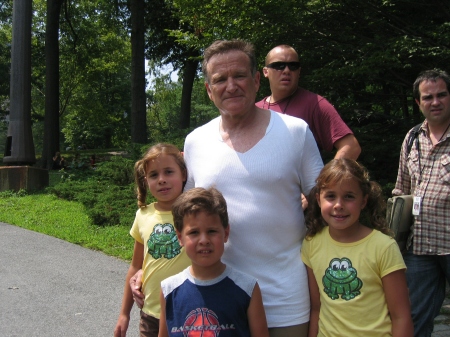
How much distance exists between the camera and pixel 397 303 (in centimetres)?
222

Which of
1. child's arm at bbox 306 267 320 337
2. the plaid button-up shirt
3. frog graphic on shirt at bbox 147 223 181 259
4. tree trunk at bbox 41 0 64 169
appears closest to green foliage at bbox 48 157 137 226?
the plaid button-up shirt

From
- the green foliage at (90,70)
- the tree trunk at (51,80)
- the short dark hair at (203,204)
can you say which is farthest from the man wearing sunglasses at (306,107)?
the green foliage at (90,70)

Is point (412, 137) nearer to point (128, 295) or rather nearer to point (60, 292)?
point (128, 295)

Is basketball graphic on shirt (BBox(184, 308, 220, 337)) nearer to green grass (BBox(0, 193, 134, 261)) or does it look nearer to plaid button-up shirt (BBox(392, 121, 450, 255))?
plaid button-up shirt (BBox(392, 121, 450, 255))

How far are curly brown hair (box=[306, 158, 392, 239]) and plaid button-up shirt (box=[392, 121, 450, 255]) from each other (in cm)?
87

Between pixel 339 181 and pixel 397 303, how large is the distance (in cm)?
55

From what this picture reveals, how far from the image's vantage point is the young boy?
6.89ft

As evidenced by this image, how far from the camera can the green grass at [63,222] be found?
7703mm

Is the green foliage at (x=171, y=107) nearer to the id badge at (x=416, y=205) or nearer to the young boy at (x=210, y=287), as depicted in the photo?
the id badge at (x=416, y=205)

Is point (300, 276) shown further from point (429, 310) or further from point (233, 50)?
point (429, 310)

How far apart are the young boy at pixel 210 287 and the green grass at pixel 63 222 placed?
497 centimetres

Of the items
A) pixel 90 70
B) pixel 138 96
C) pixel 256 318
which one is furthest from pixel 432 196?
pixel 90 70

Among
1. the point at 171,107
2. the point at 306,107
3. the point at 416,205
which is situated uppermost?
the point at 171,107

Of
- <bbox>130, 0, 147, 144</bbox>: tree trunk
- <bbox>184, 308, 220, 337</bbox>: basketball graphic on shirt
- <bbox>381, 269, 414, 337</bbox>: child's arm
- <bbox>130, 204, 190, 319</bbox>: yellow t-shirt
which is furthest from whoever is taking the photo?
<bbox>130, 0, 147, 144</bbox>: tree trunk
